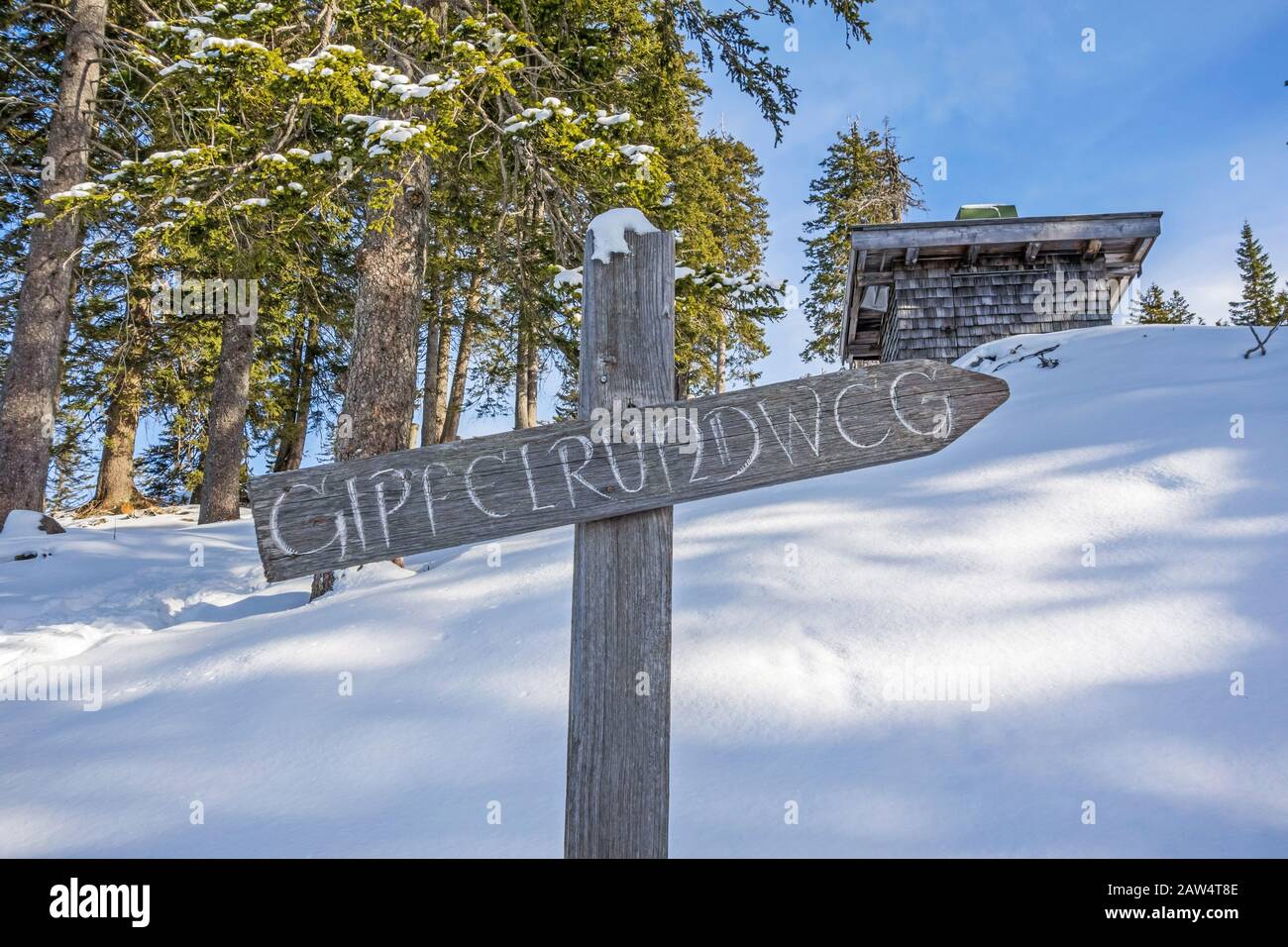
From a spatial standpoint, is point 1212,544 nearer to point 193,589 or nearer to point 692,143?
point 193,589

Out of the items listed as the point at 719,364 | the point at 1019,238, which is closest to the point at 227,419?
the point at 1019,238

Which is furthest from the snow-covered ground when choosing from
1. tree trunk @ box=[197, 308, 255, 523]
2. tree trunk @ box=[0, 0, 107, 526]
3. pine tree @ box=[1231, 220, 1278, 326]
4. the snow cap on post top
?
pine tree @ box=[1231, 220, 1278, 326]

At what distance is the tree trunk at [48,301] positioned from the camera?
30.8 feet

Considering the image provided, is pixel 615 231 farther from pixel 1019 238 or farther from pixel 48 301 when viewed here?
pixel 1019 238

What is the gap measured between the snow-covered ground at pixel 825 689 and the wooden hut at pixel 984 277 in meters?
7.24

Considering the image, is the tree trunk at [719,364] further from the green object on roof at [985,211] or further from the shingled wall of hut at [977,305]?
the shingled wall of hut at [977,305]

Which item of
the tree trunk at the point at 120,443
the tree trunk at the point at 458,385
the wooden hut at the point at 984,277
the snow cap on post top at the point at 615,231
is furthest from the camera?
the tree trunk at the point at 458,385

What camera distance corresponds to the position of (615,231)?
1.88 metres

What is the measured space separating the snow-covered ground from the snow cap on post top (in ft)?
7.09

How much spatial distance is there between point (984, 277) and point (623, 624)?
13603 millimetres

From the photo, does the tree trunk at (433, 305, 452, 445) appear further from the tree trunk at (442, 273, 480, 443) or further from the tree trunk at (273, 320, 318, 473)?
the tree trunk at (273, 320, 318, 473)

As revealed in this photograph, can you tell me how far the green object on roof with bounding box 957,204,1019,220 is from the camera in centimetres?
1513

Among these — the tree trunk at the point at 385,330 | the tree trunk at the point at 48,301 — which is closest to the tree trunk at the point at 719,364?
the tree trunk at the point at 48,301
